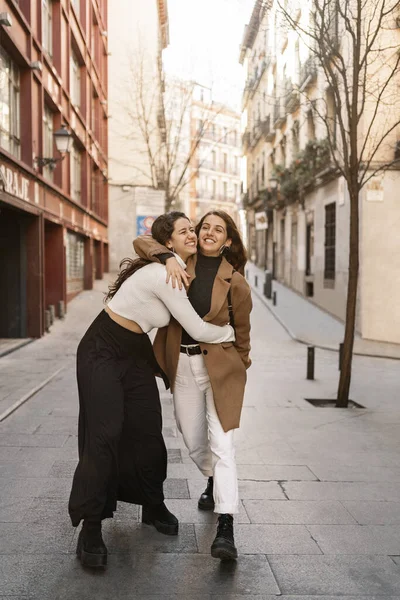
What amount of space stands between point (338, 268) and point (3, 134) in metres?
10.8

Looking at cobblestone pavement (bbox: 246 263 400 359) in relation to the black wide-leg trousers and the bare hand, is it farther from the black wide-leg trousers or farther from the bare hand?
the bare hand

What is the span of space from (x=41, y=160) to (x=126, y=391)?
40.6 feet

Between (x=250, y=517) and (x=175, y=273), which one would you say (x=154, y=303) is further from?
(x=250, y=517)

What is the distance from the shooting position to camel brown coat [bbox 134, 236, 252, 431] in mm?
3807

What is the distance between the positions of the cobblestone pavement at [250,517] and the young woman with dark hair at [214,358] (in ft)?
1.21

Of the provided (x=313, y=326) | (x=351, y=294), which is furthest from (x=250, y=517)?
(x=313, y=326)

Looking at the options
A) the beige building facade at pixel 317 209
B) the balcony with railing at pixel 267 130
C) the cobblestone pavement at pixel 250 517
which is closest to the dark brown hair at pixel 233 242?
the cobblestone pavement at pixel 250 517

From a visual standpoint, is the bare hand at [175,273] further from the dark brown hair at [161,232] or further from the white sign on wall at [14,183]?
the white sign on wall at [14,183]

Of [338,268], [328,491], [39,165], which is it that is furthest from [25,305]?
[328,491]

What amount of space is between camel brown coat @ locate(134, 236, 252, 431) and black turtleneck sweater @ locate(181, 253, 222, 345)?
45 mm

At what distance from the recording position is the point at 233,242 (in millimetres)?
4102

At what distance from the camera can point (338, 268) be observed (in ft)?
66.2

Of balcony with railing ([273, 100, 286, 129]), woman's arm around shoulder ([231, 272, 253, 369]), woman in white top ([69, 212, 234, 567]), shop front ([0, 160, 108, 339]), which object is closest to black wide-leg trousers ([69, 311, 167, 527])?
woman in white top ([69, 212, 234, 567])

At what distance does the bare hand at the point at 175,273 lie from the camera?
3.51 metres
